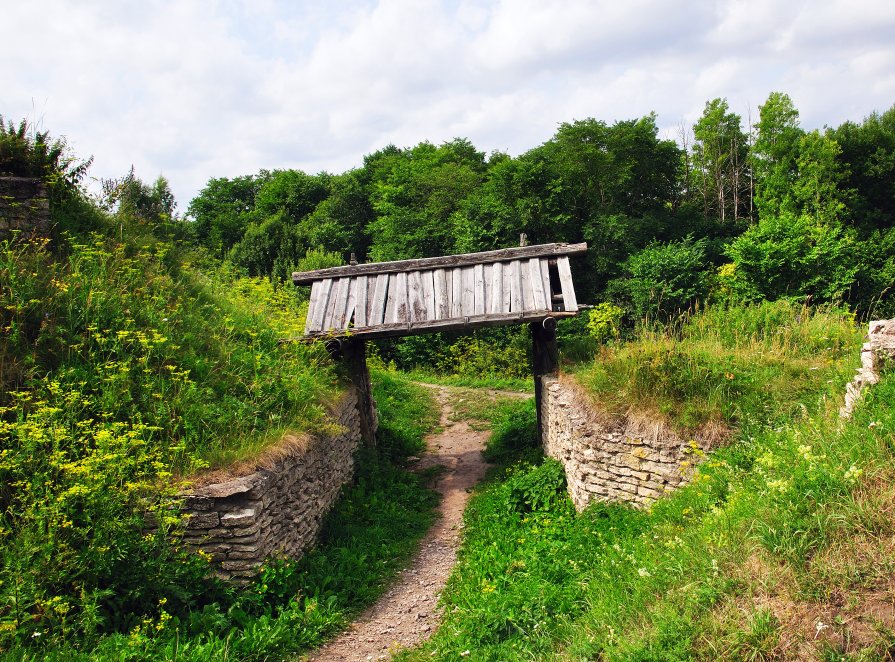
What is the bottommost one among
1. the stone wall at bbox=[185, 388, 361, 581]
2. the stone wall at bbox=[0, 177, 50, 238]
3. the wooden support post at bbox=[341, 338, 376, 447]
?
the stone wall at bbox=[185, 388, 361, 581]

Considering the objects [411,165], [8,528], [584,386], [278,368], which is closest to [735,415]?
[584,386]

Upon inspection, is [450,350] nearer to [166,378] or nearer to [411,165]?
[166,378]

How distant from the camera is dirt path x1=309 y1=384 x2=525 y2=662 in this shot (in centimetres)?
532

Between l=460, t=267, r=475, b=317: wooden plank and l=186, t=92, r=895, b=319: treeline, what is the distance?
11710mm

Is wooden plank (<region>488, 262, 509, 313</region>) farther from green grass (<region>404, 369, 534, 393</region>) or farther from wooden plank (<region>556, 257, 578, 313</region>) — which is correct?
green grass (<region>404, 369, 534, 393</region>)

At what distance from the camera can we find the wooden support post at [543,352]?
9.52 m

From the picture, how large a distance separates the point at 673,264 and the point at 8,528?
19.1 meters

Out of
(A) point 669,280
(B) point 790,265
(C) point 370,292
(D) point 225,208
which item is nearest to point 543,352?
(C) point 370,292

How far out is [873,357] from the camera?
543 centimetres

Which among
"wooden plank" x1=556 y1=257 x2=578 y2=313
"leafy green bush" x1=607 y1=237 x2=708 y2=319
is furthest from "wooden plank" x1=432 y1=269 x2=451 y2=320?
"leafy green bush" x1=607 y1=237 x2=708 y2=319

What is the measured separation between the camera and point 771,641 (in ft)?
11.4

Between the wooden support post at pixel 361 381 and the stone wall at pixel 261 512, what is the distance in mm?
2352

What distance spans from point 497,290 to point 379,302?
1.96m

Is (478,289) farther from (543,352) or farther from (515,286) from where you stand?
(543,352)
